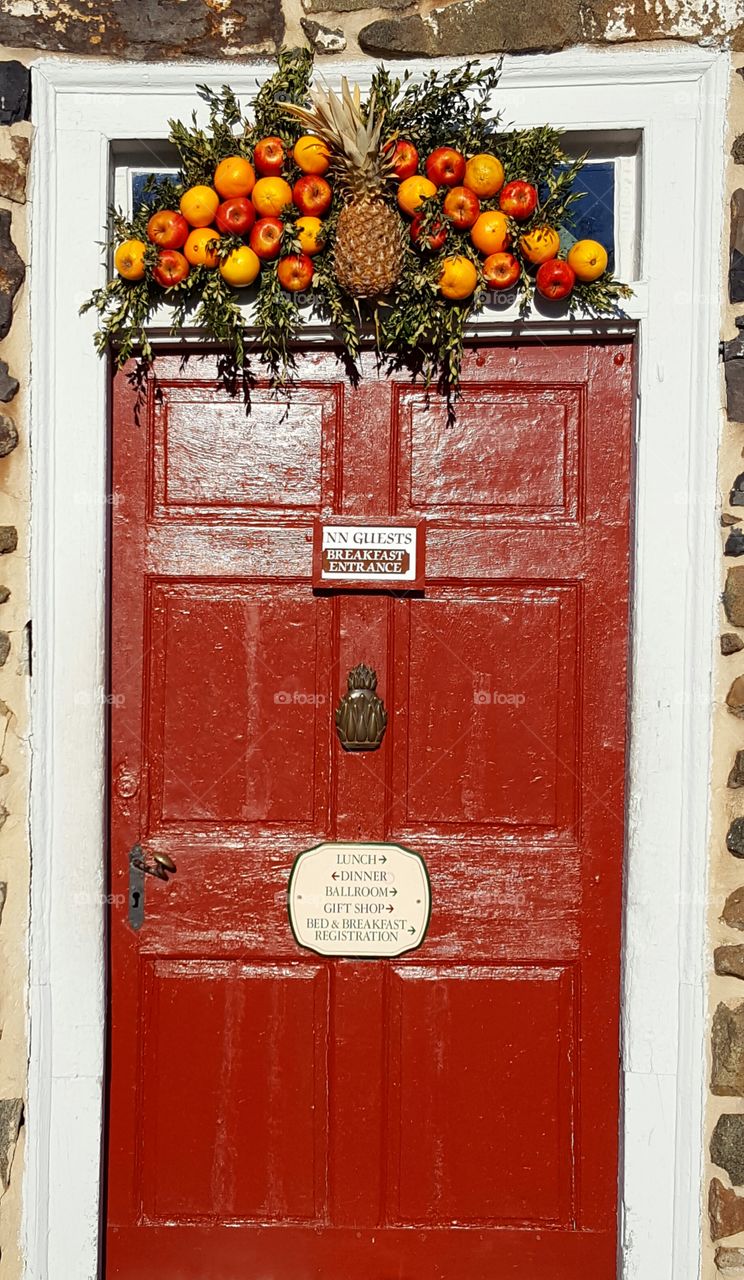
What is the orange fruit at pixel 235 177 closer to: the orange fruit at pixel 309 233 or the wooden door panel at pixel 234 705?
the orange fruit at pixel 309 233

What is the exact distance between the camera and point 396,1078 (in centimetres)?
294

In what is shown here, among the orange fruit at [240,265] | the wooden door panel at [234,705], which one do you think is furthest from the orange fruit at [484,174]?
the wooden door panel at [234,705]

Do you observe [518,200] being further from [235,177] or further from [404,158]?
[235,177]

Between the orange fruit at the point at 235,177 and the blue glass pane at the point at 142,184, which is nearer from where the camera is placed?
the orange fruit at the point at 235,177

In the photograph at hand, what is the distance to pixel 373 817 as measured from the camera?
2914 millimetres

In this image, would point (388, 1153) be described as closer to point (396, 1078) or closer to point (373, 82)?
point (396, 1078)

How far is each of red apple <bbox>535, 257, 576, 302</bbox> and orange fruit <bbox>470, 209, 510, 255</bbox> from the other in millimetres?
131

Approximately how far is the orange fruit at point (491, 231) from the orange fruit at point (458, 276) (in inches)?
2.3

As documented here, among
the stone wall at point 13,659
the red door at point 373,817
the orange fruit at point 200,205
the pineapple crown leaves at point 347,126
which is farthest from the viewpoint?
the red door at point 373,817

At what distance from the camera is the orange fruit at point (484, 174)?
8.72 feet

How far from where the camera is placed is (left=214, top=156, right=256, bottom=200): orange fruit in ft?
8.77

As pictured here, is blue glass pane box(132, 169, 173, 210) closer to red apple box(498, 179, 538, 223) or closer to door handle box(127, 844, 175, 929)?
red apple box(498, 179, 538, 223)

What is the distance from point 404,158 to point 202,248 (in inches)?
22.4

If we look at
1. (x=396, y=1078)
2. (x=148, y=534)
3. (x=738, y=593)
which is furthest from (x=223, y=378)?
(x=396, y=1078)
